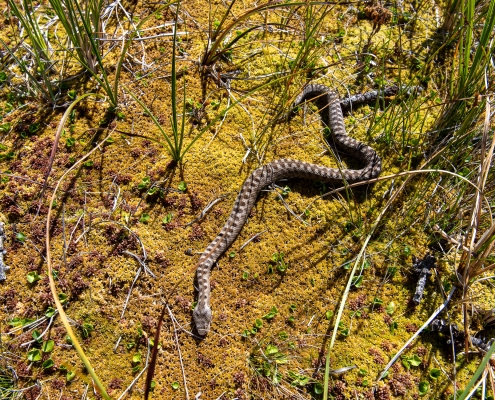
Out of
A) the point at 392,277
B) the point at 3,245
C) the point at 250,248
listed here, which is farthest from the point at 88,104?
Result: the point at 392,277

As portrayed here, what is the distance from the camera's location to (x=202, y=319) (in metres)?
5.18

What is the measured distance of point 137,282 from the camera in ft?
18.0

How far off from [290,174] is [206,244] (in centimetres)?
176

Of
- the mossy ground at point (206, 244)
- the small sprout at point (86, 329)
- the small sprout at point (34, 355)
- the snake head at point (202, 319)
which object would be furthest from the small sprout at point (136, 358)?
the small sprout at point (34, 355)

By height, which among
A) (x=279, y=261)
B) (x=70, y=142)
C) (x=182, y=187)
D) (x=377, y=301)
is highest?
(x=70, y=142)

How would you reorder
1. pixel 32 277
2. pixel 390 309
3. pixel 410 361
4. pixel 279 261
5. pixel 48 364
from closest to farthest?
pixel 48 364
pixel 410 361
pixel 32 277
pixel 390 309
pixel 279 261

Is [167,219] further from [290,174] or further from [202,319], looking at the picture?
[290,174]

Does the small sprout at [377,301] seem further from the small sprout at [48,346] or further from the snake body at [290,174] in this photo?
the small sprout at [48,346]

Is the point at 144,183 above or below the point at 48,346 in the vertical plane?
above

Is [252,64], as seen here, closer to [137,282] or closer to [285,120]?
[285,120]

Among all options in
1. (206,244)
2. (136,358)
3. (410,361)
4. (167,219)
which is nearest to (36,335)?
(136,358)

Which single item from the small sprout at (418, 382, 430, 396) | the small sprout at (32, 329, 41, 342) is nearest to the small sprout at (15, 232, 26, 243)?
the small sprout at (32, 329, 41, 342)

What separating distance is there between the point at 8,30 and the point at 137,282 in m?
5.26

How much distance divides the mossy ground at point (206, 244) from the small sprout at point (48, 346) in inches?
4.3
